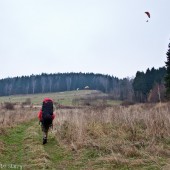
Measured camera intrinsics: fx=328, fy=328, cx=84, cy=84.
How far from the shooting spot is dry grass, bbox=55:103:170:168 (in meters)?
8.90

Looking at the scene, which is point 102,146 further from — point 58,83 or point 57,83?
point 58,83

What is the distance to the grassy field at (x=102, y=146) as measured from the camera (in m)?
8.49

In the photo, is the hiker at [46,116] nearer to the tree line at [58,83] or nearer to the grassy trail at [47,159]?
the grassy trail at [47,159]

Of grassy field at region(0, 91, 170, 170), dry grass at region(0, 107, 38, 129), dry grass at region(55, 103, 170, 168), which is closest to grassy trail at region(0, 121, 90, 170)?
grassy field at region(0, 91, 170, 170)

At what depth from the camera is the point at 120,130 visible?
38.7 feet

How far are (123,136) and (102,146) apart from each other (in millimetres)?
1311

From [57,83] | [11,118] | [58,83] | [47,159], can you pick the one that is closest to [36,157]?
[47,159]

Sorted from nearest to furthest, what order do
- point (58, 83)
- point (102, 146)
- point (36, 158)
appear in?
point (36, 158) → point (102, 146) → point (58, 83)

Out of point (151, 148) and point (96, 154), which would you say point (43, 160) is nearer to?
point (96, 154)

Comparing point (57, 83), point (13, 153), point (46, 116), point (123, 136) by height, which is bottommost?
point (13, 153)

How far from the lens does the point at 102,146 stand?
10039 millimetres

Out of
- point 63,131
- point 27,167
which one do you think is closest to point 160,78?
point 63,131

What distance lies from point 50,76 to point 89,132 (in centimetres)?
15121

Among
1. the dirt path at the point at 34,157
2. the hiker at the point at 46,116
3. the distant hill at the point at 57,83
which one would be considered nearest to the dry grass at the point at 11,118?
the hiker at the point at 46,116
